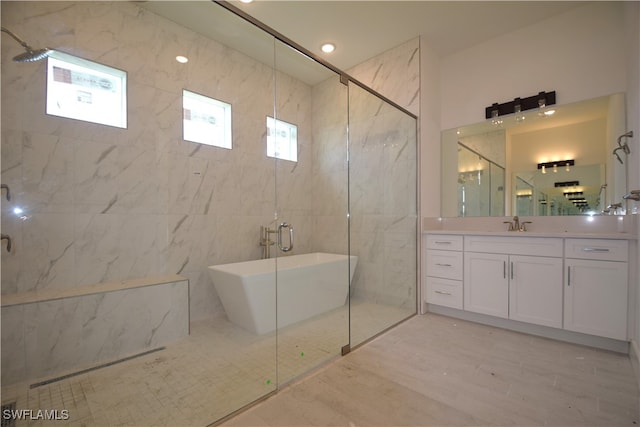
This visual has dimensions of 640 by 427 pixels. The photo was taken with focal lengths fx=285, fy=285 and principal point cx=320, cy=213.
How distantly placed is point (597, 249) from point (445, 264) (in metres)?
1.16

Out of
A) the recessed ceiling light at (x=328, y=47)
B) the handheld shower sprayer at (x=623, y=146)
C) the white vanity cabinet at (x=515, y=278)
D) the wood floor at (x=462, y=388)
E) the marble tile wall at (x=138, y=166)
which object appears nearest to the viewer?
the wood floor at (x=462, y=388)

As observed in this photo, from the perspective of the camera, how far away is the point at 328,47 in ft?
10.7

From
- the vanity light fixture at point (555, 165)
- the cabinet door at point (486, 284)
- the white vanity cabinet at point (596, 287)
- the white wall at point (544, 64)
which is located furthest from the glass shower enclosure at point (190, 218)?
the white vanity cabinet at point (596, 287)

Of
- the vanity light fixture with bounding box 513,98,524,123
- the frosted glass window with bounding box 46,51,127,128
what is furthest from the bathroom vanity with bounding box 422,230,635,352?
the frosted glass window with bounding box 46,51,127,128

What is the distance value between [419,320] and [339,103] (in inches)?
91.1

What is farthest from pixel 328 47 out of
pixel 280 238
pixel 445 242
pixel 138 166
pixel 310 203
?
pixel 445 242

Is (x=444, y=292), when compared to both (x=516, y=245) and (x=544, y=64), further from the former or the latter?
(x=544, y=64)

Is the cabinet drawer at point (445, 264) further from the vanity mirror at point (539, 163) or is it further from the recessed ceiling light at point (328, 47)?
the recessed ceiling light at point (328, 47)

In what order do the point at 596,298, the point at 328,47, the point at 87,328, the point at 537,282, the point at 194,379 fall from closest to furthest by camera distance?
the point at 194,379
the point at 87,328
the point at 596,298
the point at 537,282
the point at 328,47

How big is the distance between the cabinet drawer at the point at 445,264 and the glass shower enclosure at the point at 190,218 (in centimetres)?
19

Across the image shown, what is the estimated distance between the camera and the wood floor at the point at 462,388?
1453 mm

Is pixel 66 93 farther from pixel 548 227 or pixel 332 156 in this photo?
pixel 548 227

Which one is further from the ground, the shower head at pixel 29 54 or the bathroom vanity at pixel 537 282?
the shower head at pixel 29 54

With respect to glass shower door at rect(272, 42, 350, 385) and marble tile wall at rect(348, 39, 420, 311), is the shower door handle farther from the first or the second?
marble tile wall at rect(348, 39, 420, 311)
